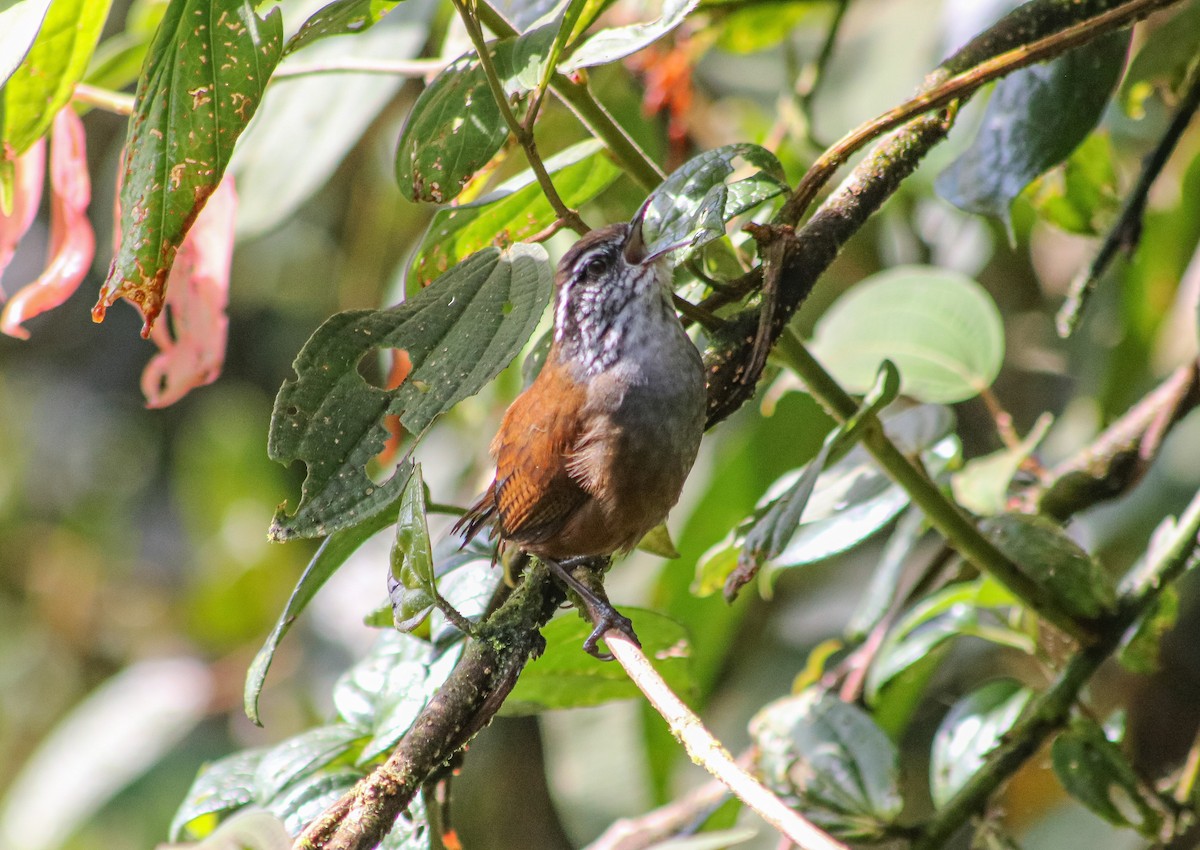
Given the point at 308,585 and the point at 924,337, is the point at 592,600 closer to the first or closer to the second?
the point at 308,585

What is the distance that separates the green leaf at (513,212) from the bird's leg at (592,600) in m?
0.47

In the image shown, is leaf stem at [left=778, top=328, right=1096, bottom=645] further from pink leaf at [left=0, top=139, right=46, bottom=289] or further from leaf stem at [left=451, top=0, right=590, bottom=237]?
pink leaf at [left=0, top=139, right=46, bottom=289]

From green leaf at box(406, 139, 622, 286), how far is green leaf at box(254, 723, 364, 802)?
26.4 inches

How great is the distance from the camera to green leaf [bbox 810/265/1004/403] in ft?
7.41

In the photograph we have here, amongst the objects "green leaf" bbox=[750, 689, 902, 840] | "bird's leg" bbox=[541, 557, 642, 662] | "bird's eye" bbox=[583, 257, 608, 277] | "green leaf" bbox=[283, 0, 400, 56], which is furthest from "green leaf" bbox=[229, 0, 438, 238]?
"green leaf" bbox=[750, 689, 902, 840]

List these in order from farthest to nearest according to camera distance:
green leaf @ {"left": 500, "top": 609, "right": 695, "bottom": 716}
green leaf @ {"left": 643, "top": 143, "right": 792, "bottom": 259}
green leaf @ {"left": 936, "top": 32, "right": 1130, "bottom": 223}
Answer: green leaf @ {"left": 936, "top": 32, "right": 1130, "bottom": 223}
green leaf @ {"left": 500, "top": 609, "right": 695, "bottom": 716}
green leaf @ {"left": 643, "top": 143, "right": 792, "bottom": 259}

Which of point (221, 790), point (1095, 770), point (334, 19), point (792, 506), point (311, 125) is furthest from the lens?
point (311, 125)

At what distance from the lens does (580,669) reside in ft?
5.98

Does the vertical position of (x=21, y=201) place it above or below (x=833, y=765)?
above

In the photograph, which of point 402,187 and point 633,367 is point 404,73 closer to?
point 402,187

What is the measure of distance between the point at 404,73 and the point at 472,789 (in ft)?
9.99

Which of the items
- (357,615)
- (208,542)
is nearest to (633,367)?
(357,615)

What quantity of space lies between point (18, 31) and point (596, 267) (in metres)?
0.96

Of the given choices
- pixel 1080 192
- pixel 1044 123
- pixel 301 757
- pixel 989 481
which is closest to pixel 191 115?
pixel 301 757
